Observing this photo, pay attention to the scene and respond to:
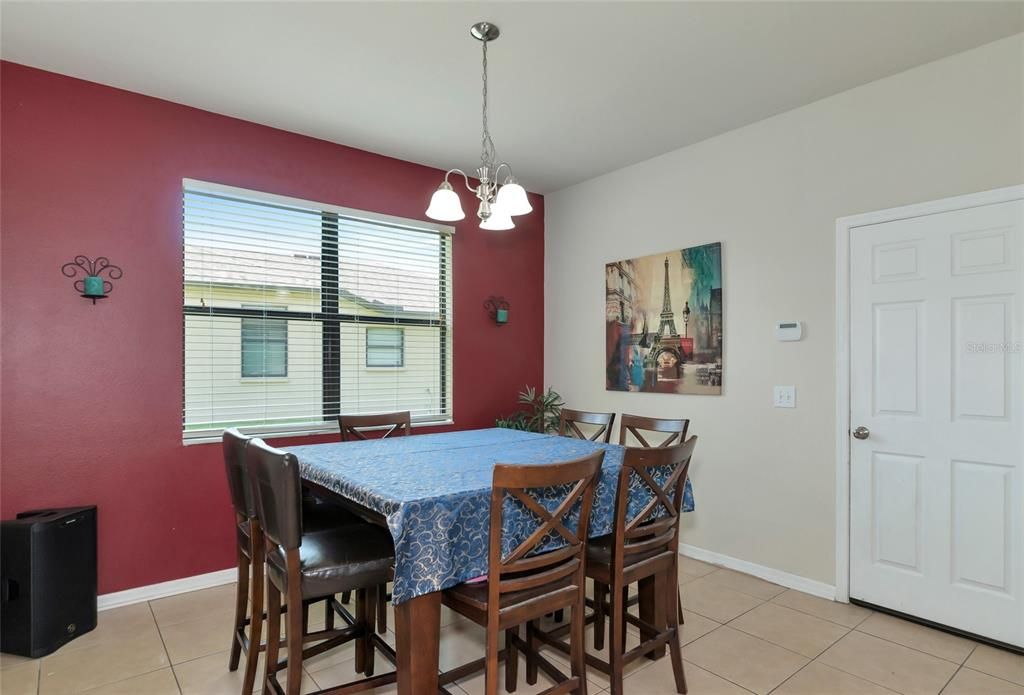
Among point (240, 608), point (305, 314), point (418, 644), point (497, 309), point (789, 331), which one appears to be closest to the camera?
point (418, 644)

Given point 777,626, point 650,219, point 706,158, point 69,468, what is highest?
point 706,158

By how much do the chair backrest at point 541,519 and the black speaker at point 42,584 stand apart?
7.12ft

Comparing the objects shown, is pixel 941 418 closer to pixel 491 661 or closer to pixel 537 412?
pixel 491 661

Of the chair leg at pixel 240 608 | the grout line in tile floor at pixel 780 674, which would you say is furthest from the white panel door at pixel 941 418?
the chair leg at pixel 240 608

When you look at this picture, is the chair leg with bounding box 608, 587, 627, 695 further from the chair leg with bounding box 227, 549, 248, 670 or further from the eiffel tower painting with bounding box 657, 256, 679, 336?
the eiffel tower painting with bounding box 657, 256, 679, 336

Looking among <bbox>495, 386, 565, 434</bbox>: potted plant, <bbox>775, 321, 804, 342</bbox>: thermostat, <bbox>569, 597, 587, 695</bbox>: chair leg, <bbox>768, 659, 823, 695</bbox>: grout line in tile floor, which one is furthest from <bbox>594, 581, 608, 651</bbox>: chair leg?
<bbox>495, 386, 565, 434</bbox>: potted plant

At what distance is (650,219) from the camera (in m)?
4.11

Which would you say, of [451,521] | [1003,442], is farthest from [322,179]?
[1003,442]

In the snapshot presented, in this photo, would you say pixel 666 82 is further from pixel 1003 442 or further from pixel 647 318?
pixel 1003 442

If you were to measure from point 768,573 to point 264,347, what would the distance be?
3.41 meters

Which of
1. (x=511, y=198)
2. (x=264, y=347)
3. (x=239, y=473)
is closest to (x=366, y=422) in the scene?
(x=264, y=347)

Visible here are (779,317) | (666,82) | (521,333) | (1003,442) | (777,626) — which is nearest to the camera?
(1003,442)

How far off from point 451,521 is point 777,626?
6.54 ft

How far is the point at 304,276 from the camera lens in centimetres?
370
